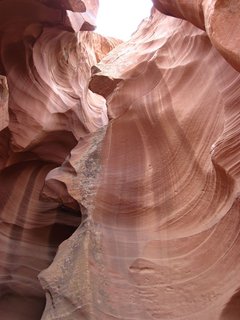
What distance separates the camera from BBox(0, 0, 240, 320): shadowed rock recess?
444cm

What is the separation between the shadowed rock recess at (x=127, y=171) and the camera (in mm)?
4441

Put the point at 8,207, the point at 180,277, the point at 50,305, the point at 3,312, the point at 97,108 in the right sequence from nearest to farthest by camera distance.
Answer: the point at 180,277 < the point at 50,305 < the point at 3,312 < the point at 8,207 < the point at 97,108

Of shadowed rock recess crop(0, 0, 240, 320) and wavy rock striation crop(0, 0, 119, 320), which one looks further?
wavy rock striation crop(0, 0, 119, 320)

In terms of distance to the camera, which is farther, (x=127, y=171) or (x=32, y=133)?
(x=32, y=133)

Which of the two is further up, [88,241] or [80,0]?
[80,0]

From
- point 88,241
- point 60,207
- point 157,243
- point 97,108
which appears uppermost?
point 157,243

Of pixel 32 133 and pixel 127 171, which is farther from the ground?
pixel 127 171

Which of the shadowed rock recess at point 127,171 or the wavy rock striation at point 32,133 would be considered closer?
the shadowed rock recess at point 127,171

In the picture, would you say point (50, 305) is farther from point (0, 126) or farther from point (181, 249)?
point (0, 126)

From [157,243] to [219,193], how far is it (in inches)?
32.3

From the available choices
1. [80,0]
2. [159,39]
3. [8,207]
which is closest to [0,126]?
[8,207]

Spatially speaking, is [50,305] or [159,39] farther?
[159,39]

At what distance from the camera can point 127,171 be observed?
5.77 metres

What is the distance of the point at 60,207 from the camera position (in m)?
7.72
